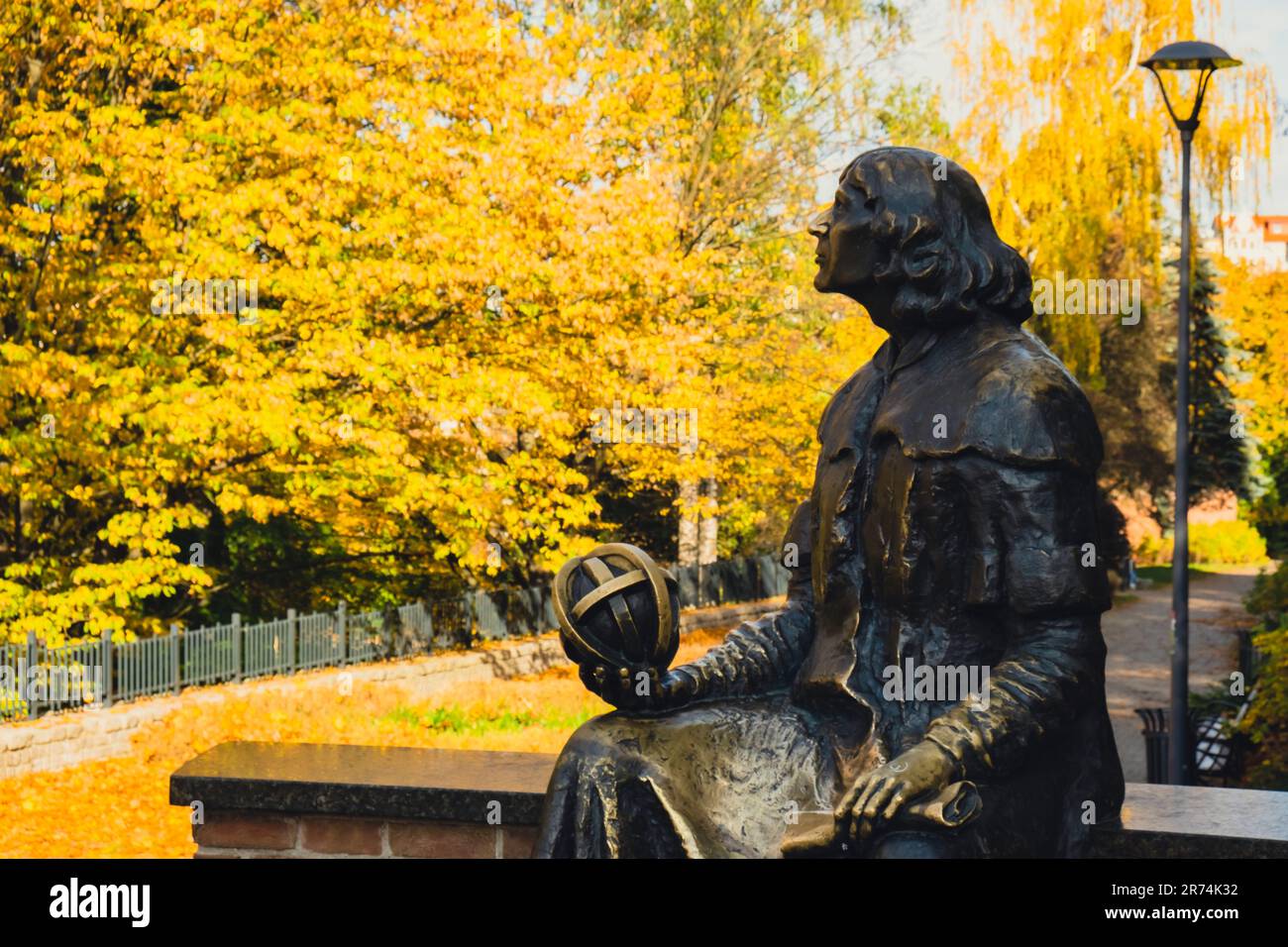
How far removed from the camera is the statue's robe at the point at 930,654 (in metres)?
3.62

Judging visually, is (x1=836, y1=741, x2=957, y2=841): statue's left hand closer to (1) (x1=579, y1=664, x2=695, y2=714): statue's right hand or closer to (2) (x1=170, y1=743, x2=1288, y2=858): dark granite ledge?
(1) (x1=579, y1=664, x2=695, y2=714): statue's right hand

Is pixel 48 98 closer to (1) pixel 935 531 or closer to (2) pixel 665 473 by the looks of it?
(2) pixel 665 473

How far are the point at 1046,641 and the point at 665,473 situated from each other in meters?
18.9

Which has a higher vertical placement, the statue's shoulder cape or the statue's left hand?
the statue's shoulder cape

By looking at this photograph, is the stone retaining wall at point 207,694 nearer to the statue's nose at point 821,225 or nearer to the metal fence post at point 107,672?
the metal fence post at point 107,672

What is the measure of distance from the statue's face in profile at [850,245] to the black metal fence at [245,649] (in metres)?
6.76

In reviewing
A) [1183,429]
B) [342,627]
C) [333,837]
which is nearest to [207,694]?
[342,627]

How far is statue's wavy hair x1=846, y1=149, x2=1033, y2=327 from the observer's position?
12.9 ft

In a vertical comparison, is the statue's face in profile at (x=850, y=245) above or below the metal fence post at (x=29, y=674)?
above

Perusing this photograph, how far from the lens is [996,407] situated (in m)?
3.70

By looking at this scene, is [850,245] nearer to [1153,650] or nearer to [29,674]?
[29,674]

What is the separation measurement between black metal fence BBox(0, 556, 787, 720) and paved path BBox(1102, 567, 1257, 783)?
21.9 ft

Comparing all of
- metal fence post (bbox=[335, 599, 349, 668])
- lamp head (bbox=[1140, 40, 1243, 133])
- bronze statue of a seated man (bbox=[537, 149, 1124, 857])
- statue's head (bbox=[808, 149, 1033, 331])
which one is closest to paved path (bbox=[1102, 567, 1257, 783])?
lamp head (bbox=[1140, 40, 1243, 133])

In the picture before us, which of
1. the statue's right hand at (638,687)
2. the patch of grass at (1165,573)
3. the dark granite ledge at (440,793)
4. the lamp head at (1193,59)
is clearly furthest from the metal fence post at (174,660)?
the patch of grass at (1165,573)
